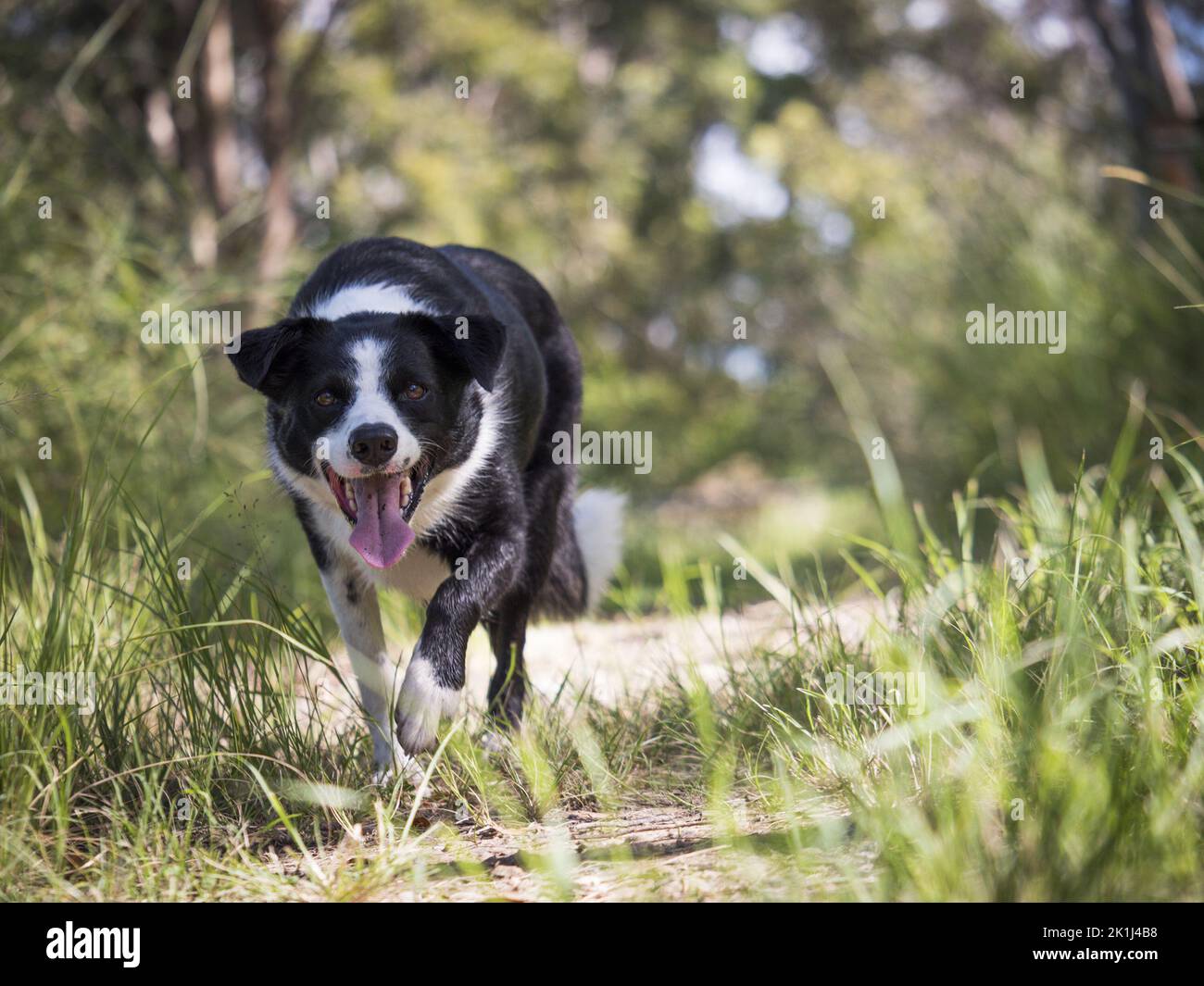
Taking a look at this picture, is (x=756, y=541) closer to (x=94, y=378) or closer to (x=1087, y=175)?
(x=1087, y=175)

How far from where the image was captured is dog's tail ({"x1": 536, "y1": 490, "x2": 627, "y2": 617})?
15.0 ft

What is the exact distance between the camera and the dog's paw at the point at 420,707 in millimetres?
3115

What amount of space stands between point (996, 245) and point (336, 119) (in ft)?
23.5

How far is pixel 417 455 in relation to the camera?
126 inches

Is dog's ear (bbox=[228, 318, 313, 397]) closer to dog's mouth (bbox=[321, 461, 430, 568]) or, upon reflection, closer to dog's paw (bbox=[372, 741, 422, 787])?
dog's mouth (bbox=[321, 461, 430, 568])

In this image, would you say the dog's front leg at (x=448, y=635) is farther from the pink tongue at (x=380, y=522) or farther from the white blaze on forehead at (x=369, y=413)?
the white blaze on forehead at (x=369, y=413)

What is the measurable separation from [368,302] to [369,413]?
2.13ft

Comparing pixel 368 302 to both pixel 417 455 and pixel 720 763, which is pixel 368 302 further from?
pixel 720 763

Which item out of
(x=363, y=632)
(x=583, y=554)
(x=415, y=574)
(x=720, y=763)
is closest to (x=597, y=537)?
(x=583, y=554)

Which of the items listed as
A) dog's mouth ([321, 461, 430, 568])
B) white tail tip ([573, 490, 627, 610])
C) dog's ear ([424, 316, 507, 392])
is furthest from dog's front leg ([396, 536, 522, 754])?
white tail tip ([573, 490, 627, 610])

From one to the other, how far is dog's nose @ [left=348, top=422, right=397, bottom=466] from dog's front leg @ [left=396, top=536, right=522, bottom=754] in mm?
503

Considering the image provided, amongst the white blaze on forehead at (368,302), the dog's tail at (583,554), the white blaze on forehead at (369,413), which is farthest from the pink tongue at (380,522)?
the dog's tail at (583,554)

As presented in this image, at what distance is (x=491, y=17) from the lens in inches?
543

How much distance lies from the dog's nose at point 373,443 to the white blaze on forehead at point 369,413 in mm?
15
